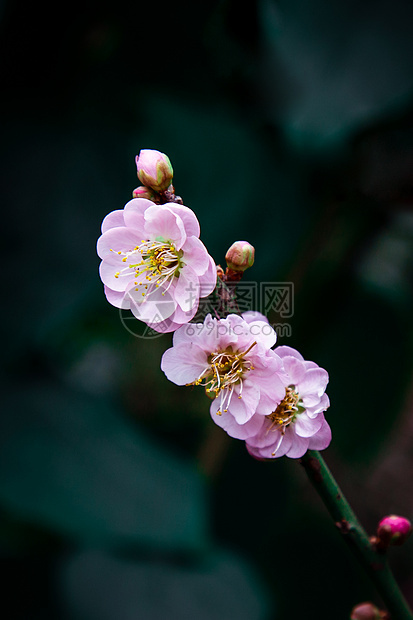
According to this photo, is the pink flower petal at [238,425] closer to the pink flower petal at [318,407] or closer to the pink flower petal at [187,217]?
the pink flower petal at [318,407]

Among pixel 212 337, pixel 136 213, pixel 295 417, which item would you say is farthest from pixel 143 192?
pixel 295 417

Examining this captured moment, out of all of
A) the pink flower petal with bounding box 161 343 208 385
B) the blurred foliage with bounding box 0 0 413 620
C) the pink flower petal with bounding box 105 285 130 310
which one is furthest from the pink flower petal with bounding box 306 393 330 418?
the blurred foliage with bounding box 0 0 413 620

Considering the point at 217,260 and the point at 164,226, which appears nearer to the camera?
the point at 164,226

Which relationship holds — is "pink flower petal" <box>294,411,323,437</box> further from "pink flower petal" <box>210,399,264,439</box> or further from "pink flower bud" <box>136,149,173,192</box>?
"pink flower bud" <box>136,149,173,192</box>

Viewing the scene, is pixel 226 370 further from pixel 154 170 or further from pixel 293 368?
pixel 154 170

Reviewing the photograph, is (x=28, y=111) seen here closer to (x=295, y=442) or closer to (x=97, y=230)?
(x=97, y=230)

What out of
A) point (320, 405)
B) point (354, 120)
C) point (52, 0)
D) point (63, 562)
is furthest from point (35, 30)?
point (63, 562)
